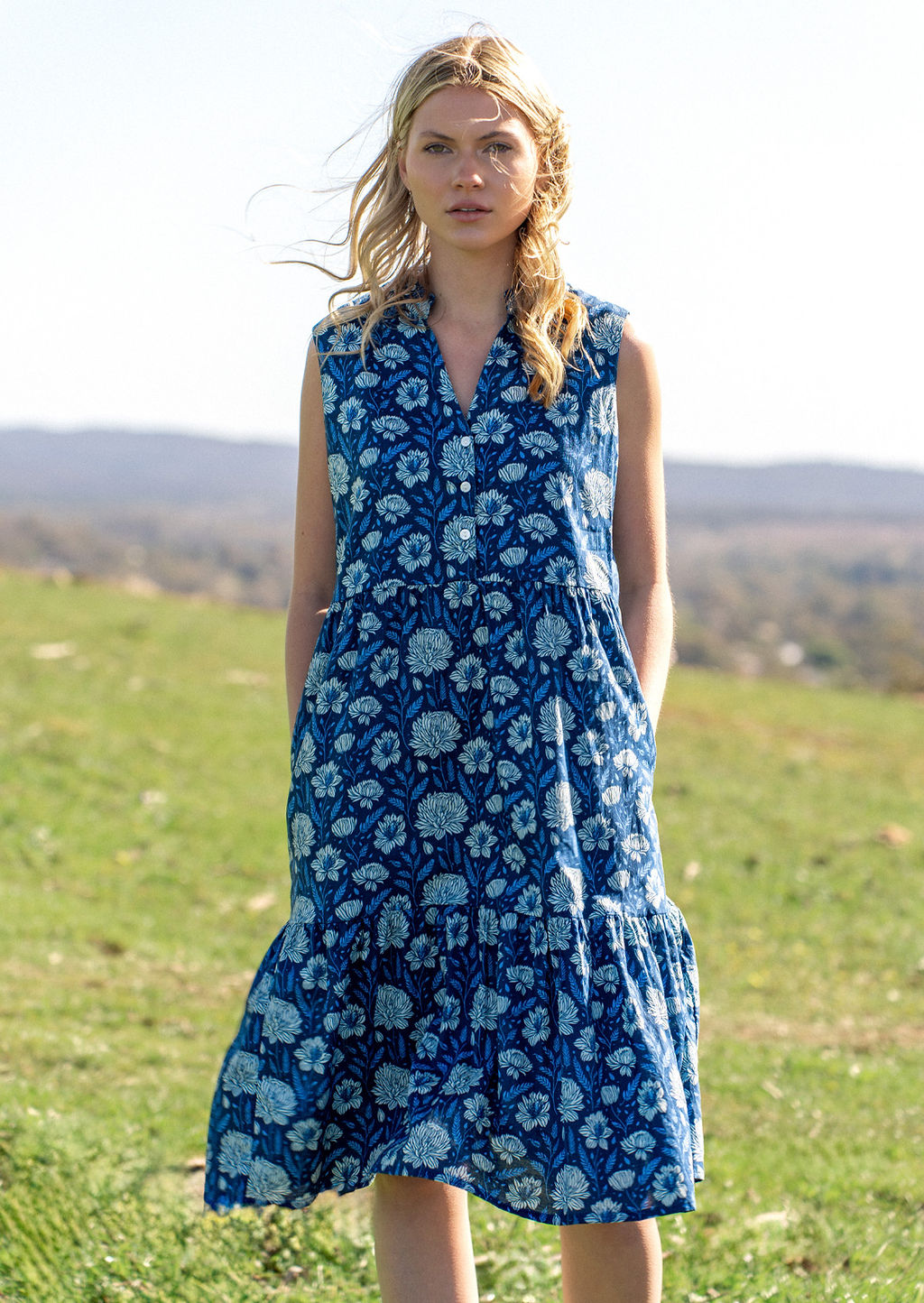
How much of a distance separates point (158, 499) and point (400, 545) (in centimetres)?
17059

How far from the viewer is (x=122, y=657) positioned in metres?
18.8

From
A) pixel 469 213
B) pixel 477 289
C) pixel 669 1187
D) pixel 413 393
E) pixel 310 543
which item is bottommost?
pixel 669 1187

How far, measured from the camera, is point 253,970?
8422 millimetres

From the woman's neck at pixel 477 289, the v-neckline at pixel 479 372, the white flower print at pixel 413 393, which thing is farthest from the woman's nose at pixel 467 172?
the white flower print at pixel 413 393

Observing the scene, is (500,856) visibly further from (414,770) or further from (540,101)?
(540,101)

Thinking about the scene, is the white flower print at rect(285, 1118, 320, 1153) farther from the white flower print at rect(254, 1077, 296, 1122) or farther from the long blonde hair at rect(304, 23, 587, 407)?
the long blonde hair at rect(304, 23, 587, 407)

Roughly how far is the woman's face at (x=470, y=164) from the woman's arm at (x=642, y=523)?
0.35 meters

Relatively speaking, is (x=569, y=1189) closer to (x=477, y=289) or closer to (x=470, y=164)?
(x=477, y=289)

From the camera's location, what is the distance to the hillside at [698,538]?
55156 millimetres

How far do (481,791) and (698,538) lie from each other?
124290 millimetres

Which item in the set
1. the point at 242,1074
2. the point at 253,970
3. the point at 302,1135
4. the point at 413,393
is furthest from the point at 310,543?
the point at 253,970

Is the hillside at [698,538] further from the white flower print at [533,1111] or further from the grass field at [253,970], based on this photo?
the grass field at [253,970]

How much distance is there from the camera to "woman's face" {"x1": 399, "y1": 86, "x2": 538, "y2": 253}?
2592 millimetres

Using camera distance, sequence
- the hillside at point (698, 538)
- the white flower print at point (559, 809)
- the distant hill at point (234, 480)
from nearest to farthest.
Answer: the white flower print at point (559, 809) → the hillside at point (698, 538) → the distant hill at point (234, 480)
